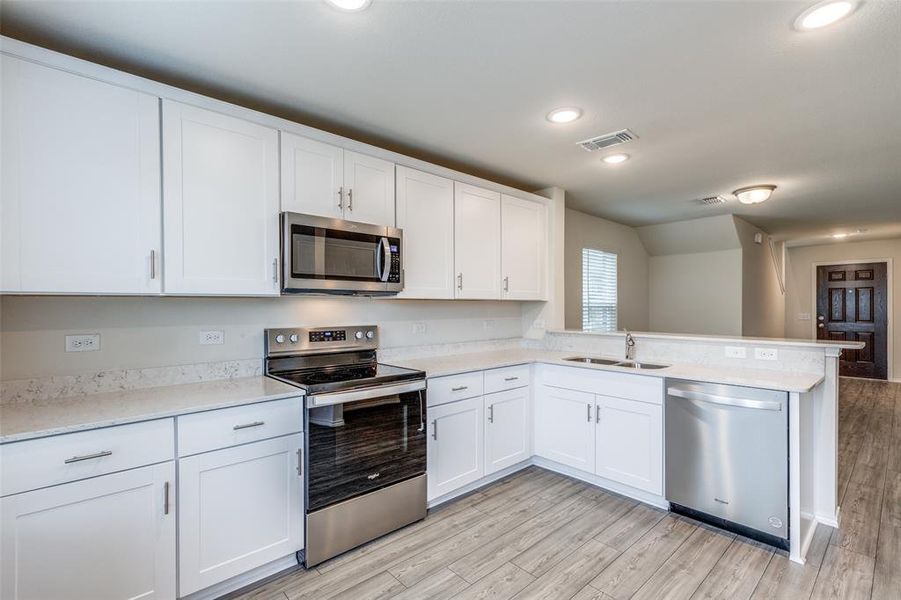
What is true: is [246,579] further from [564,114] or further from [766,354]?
[766,354]

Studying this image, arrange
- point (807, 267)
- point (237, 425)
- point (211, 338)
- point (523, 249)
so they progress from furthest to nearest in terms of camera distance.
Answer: point (807, 267), point (523, 249), point (211, 338), point (237, 425)

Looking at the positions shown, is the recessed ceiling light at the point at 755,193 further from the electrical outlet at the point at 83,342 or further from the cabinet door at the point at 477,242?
the electrical outlet at the point at 83,342


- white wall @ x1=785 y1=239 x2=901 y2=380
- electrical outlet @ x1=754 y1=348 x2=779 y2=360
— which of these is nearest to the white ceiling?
electrical outlet @ x1=754 y1=348 x2=779 y2=360

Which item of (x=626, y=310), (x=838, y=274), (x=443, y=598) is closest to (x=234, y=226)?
(x=443, y=598)

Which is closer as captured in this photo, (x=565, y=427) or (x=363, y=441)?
(x=363, y=441)

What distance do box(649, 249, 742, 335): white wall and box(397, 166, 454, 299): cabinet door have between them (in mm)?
4439

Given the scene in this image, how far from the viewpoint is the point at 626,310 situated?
605 centimetres

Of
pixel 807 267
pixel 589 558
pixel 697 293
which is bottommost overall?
pixel 589 558

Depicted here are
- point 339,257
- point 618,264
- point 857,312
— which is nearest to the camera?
point 339,257

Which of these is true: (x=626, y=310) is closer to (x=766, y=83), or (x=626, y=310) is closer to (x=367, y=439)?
(x=766, y=83)

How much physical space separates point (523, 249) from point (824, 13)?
245 centimetres

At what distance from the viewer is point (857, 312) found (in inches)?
297

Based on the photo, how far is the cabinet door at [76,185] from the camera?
1.71m

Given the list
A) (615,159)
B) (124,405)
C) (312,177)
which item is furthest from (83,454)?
(615,159)
